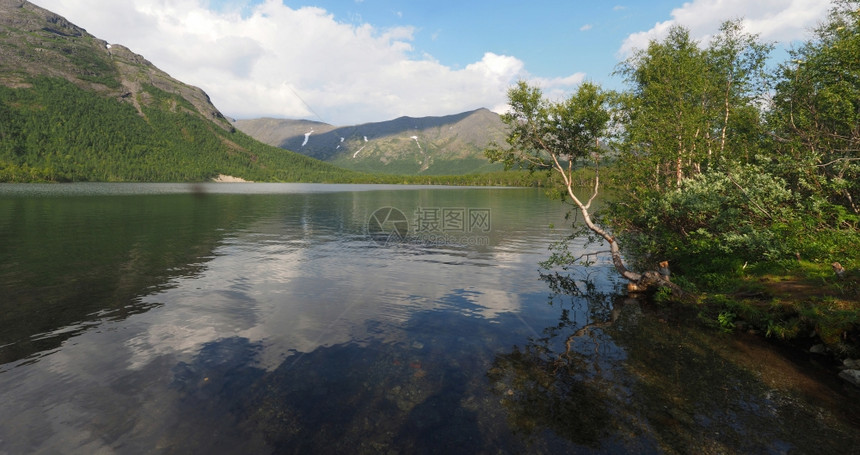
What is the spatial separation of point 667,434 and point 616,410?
151cm

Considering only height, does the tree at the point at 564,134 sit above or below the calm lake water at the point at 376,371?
above

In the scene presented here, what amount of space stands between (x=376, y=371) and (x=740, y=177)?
25064mm

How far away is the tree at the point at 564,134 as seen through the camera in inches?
955

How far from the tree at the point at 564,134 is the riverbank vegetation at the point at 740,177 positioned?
0.28ft

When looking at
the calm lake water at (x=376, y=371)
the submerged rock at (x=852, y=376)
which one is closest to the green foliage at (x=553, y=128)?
the calm lake water at (x=376, y=371)

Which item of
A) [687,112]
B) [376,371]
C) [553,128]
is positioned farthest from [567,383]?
[687,112]

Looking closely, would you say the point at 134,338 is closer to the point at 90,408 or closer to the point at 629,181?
the point at 90,408

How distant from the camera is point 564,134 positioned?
26156 mm

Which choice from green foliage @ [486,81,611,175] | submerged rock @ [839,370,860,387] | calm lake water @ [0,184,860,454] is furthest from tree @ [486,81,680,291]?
submerged rock @ [839,370,860,387]

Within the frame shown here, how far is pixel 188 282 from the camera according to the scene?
27.4m

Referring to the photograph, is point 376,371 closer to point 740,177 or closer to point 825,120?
point 740,177

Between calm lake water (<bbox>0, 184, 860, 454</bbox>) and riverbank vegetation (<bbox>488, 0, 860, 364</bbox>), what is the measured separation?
9.67 feet

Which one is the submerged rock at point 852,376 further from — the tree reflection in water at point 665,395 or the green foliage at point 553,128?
the green foliage at point 553,128

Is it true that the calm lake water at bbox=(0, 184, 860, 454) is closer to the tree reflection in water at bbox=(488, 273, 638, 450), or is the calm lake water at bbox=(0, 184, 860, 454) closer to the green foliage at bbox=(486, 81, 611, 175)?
the tree reflection in water at bbox=(488, 273, 638, 450)
